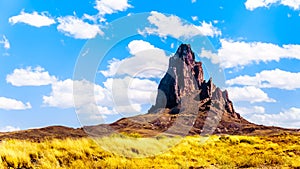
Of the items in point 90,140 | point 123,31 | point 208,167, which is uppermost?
point 123,31

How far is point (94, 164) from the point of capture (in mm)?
18266

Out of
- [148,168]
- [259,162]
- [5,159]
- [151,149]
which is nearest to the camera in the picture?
[5,159]

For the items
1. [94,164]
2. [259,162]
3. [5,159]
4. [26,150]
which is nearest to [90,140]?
[94,164]

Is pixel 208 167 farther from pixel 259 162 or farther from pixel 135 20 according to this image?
pixel 135 20

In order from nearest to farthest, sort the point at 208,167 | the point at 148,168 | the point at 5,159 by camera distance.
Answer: the point at 5,159, the point at 148,168, the point at 208,167

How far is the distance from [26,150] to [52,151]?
1.35 metres

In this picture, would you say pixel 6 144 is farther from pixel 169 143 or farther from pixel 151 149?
pixel 169 143

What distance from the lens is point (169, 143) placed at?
30.4 m

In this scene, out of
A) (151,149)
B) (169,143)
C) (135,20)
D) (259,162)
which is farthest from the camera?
(169,143)

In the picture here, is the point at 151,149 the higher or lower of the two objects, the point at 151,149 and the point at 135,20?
the lower

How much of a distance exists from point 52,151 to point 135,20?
12.7 meters

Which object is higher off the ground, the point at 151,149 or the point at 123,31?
the point at 123,31

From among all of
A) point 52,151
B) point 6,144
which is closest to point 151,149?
point 52,151

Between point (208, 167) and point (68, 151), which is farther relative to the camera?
point (208, 167)
